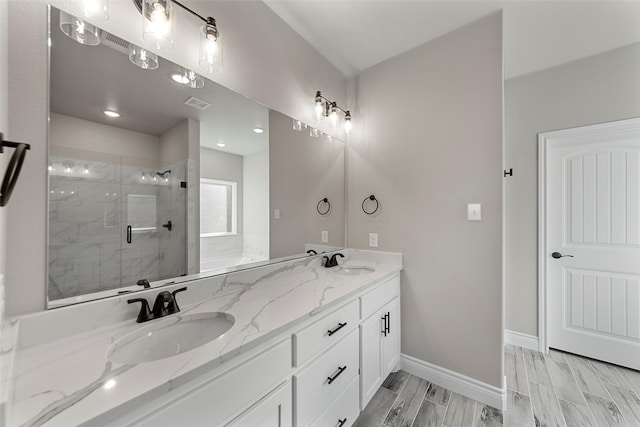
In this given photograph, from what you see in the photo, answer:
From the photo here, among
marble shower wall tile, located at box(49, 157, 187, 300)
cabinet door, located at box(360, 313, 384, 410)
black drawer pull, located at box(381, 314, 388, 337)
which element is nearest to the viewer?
→ marble shower wall tile, located at box(49, 157, 187, 300)

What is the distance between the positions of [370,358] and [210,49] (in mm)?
1998

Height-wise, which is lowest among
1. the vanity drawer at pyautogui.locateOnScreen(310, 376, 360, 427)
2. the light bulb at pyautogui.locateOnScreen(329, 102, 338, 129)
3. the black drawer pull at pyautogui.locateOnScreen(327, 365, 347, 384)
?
the vanity drawer at pyautogui.locateOnScreen(310, 376, 360, 427)

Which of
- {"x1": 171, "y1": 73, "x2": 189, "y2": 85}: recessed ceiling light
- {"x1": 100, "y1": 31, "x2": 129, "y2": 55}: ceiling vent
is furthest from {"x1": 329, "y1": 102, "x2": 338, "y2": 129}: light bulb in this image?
{"x1": 100, "y1": 31, "x2": 129, "y2": 55}: ceiling vent

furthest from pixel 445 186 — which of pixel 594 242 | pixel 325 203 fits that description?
pixel 594 242

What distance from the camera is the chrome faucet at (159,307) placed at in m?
0.99

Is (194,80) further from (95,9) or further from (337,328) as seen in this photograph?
(337,328)

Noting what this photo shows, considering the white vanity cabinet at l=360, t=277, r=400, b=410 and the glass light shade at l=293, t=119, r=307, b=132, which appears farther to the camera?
the glass light shade at l=293, t=119, r=307, b=132

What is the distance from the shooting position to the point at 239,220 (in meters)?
1.57

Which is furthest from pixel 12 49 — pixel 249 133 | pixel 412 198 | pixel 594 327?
pixel 594 327

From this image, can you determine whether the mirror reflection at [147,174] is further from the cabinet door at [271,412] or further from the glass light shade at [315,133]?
the cabinet door at [271,412]

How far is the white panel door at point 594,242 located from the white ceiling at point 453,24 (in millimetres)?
695

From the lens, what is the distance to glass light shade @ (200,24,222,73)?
1245 millimetres

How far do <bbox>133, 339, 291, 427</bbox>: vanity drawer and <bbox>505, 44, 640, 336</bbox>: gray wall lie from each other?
8.29ft

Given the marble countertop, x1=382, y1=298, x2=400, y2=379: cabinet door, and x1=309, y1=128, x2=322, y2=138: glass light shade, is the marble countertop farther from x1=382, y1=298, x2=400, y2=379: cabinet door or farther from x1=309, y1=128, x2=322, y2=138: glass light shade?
x1=309, y1=128, x2=322, y2=138: glass light shade
